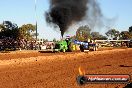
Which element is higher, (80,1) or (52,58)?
(80,1)

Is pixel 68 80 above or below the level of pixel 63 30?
below

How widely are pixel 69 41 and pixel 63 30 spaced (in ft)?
30.4

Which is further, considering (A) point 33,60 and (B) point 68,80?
(A) point 33,60

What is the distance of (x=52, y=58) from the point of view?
88.5 ft

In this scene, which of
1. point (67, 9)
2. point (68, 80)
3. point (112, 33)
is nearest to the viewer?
point (68, 80)

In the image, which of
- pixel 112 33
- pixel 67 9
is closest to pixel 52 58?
pixel 67 9

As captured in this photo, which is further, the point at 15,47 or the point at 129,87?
the point at 15,47

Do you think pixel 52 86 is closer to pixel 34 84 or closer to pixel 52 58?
pixel 34 84

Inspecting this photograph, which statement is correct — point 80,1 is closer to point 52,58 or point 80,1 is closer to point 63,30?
point 63,30

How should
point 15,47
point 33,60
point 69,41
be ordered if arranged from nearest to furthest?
1. point 33,60
2. point 69,41
3. point 15,47

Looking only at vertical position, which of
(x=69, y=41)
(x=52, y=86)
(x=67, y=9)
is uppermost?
(x=67, y=9)

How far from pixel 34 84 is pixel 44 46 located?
33.0 metres

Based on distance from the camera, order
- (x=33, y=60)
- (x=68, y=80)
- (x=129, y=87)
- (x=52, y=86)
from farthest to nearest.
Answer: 1. (x=33, y=60)
2. (x=68, y=80)
3. (x=52, y=86)
4. (x=129, y=87)

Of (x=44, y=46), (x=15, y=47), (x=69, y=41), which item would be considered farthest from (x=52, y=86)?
(x=44, y=46)
